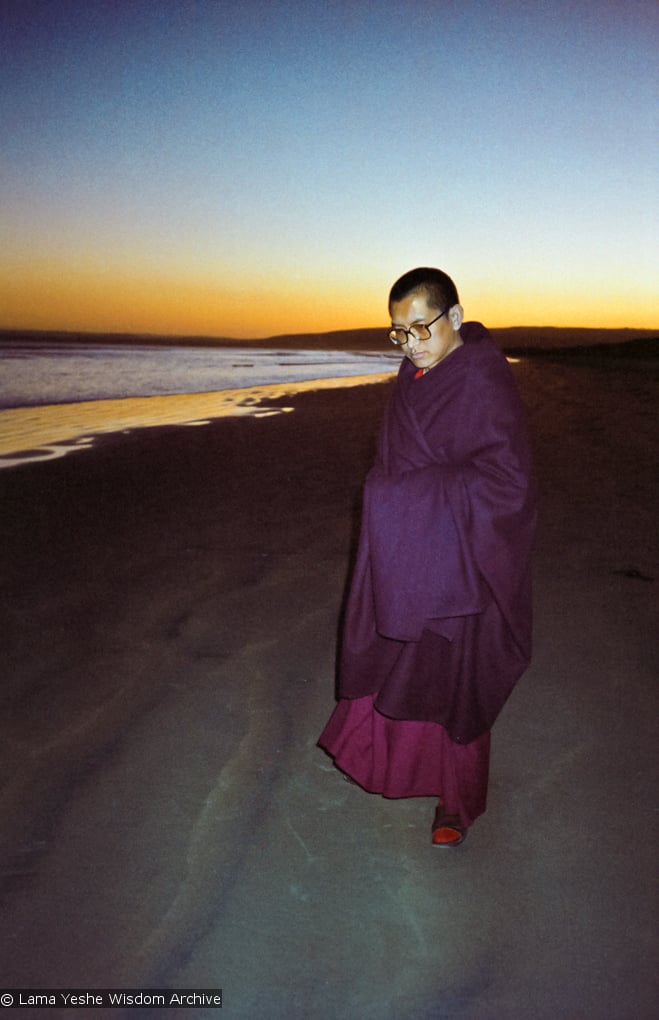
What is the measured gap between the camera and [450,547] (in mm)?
2227

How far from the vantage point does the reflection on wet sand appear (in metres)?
9.01

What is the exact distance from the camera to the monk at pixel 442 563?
2.18m

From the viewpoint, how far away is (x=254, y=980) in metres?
1.91

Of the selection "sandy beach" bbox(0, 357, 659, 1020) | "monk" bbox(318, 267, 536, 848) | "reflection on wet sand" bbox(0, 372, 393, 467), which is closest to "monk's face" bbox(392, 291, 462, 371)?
"monk" bbox(318, 267, 536, 848)

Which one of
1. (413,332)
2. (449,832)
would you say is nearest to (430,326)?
(413,332)

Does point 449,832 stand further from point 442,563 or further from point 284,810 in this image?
point 442,563

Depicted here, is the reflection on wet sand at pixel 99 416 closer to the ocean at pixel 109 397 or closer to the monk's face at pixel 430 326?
the ocean at pixel 109 397

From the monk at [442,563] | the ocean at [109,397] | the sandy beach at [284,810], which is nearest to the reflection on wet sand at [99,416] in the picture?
the ocean at [109,397]

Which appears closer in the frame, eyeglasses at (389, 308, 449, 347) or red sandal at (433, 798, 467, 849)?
eyeglasses at (389, 308, 449, 347)

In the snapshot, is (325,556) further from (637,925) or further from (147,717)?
(637,925)

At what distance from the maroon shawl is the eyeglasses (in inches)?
4.1

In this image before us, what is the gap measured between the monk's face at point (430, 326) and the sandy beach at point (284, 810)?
5.03 feet
